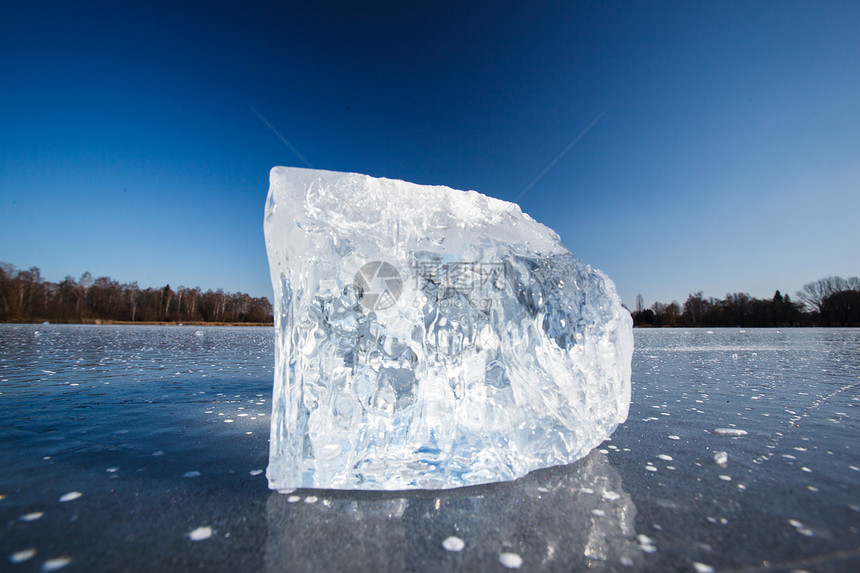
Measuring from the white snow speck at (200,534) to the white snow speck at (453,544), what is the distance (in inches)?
50.5

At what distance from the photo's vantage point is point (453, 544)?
2.00 metres

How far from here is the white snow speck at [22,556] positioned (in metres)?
1.77

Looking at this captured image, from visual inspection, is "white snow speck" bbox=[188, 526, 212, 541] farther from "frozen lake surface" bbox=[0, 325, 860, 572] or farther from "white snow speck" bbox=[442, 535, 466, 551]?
"white snow speck" bbox=[442, 535, 466, 551]

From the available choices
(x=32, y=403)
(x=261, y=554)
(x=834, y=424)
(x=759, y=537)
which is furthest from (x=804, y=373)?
(x=32, y=403)

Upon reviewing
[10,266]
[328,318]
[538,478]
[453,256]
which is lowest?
[538,478]

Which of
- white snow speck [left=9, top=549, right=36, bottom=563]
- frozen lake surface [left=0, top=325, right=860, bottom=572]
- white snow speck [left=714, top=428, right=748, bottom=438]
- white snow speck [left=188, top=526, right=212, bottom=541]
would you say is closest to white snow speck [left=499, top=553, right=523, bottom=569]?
frozen lake surface [left=0, top=325, right=860, bottom=572]

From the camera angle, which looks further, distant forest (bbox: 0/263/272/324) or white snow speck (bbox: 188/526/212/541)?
distant forest (bbox: 0/263/272/324)

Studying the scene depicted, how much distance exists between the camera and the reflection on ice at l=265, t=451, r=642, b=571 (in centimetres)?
186

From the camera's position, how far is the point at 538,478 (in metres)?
2.93

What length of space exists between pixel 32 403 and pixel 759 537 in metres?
7.61

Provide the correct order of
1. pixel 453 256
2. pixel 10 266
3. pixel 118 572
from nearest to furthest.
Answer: pixel 118 572 < pixel 453 256 < pixel 10 266

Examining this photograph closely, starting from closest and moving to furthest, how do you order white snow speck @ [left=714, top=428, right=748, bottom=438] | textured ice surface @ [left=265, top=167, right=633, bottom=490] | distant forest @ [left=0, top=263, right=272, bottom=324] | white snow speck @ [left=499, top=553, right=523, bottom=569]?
1. white snow speck @ [left=499, top=553, right=523, bottom=569]
2. textured ice surface @ [left=265, top=167, right=633, bottom=490]
3. white snow speck @ [left=714, top=428, right=748, bottom=438]
4. distant forest @ [left=0, top=263, right=272, bottom=324]

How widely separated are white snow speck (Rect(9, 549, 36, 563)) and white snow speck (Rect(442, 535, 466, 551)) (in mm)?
2015

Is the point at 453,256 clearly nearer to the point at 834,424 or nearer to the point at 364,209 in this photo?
the point at 364,209
